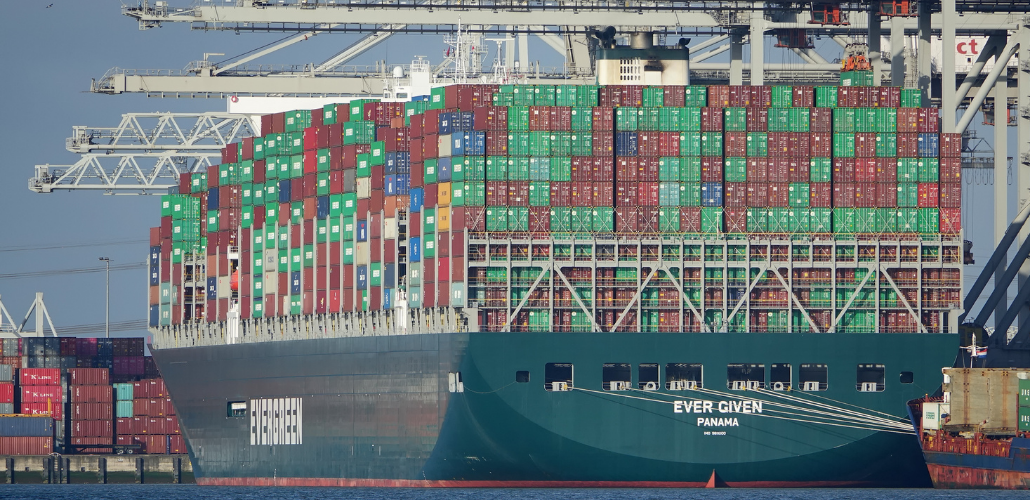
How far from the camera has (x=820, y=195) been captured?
72.1 m

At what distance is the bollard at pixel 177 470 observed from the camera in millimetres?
107312

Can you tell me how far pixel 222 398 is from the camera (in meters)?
89.2

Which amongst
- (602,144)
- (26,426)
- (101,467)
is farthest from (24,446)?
(602,144)

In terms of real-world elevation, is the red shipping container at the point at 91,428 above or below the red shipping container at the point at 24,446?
above

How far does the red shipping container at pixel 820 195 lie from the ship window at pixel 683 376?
721 centimetres

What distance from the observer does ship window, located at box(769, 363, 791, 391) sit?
7075 cm

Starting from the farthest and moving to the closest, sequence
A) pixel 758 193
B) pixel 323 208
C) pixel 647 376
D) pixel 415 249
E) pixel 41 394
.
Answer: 1. pixel 41 394
2. pixel 323 208
3. pixel 415 249
4. pixel 758 193
5. pixel 647 376

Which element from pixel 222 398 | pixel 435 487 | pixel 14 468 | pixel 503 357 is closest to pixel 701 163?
pixel 503 357

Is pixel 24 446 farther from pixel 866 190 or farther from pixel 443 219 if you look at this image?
pixel 866 190

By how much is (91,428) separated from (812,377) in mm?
51086

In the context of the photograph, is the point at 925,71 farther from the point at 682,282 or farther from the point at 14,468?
the point at 14,468

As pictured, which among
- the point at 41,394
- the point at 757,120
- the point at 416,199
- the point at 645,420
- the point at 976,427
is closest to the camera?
the point at 645,420

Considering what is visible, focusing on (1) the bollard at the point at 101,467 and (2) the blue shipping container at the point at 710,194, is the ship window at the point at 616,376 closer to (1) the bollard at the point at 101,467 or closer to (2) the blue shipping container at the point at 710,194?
(2) the blue shipping container at the point at 710,194

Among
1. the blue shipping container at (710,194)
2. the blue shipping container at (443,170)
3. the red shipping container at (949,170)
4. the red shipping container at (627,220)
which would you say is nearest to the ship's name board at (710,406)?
the red shipping container at (627,220)
